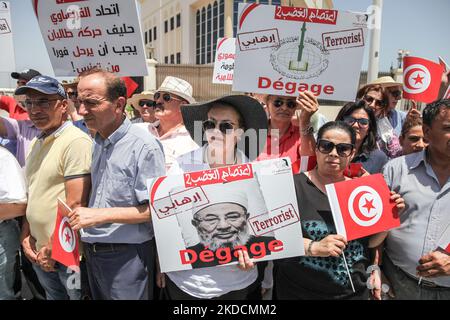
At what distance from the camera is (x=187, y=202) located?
1985 mm

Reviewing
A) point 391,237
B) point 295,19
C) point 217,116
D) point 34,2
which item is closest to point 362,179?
point 391,237

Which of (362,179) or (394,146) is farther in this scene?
(394,146)

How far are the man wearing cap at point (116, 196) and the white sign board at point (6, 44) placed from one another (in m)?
2.31

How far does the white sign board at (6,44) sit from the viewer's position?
3.83 meters

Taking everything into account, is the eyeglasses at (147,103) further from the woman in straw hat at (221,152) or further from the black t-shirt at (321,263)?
the black t-shirt at (321,263)

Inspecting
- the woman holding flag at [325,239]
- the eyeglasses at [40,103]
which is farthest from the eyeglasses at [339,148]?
the eyeglasses at [40,103]

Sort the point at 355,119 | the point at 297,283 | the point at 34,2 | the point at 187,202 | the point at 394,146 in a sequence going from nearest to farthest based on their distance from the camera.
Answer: the point at 187,202 < the point at 297,283 < the point at 355,119 < the point at 34,2 < the point at 394,146

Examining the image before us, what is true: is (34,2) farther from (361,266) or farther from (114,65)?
(361,266)

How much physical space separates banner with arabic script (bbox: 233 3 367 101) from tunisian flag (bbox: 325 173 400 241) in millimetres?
940

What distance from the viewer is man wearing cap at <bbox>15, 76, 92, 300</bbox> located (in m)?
2.25

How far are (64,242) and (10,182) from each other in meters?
0.64

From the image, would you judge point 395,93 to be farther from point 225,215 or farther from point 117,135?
point 117,135

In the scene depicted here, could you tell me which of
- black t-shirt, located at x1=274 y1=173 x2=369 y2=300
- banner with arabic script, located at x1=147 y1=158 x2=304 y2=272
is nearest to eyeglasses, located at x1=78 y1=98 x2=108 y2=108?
banner with arabic script, located at x1=147 y1=158 x2=304 y2=272
